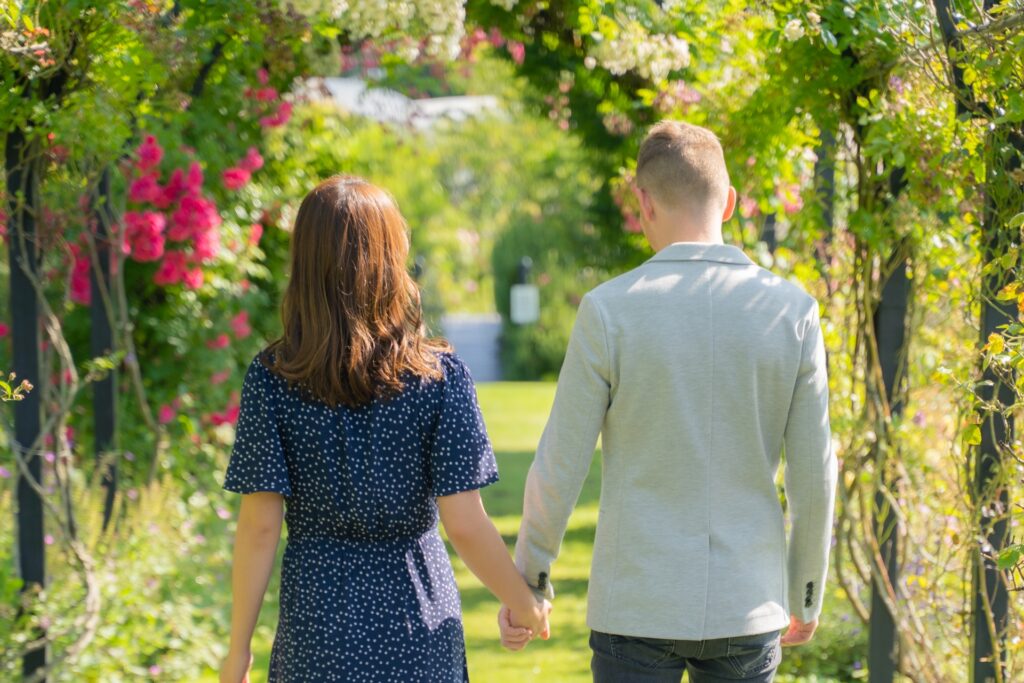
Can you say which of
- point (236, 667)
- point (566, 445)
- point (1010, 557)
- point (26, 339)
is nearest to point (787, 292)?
point (566, 445)

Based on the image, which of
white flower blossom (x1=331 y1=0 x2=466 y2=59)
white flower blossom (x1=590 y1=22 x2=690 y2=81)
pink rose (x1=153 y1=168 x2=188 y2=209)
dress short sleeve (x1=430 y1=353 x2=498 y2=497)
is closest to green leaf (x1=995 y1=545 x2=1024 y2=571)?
dress short sleeve (x1=430 y1=353 x2=498 y2=497)

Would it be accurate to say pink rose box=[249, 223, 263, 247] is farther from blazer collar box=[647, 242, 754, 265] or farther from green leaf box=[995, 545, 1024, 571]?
Result: green leaf box=[995, 545, 1024, 571]

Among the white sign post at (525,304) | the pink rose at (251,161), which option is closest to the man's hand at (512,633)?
the pink rose at (251,161)

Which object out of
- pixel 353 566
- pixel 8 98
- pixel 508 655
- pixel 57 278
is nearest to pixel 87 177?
pixel 8 98

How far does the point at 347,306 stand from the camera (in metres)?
1.84

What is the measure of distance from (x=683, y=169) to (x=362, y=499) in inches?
31.0

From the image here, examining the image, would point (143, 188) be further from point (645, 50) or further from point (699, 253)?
point (699, 253)

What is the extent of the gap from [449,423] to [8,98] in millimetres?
1402

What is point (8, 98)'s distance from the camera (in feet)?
8.35

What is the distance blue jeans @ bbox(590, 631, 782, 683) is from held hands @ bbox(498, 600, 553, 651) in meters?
0.13

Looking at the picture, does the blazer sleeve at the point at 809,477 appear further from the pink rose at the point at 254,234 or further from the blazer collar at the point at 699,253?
the pink rose at the point at 254,234

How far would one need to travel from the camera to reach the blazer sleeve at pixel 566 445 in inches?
75.5

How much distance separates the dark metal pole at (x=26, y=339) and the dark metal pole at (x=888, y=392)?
7.28ft

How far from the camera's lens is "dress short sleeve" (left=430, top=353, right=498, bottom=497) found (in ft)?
6.14
